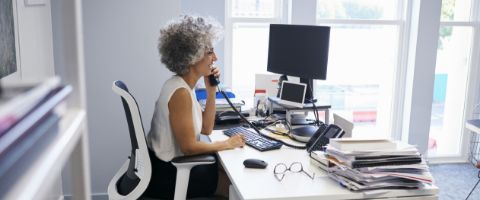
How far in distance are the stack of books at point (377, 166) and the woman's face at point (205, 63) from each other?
90 centimetres

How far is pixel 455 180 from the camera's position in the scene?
157 inches

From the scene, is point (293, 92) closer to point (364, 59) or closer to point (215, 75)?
point (215, 75)

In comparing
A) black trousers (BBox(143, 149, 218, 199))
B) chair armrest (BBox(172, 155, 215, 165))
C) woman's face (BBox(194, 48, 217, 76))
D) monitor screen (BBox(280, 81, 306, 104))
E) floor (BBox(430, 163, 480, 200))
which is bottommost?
floor (BBox(430, 163, 480, 200))

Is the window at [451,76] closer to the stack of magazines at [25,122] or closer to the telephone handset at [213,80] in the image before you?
the telephone handset at [213,80]

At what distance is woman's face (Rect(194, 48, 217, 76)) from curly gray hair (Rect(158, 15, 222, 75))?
27 mm

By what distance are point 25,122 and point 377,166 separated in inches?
58.6

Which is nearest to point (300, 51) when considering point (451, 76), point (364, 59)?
point (364, 59)

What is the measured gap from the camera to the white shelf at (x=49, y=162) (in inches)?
17.4

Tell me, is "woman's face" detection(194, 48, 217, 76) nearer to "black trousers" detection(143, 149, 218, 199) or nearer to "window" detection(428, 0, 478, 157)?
"black trousers" detection(143, 149, 218, 199)

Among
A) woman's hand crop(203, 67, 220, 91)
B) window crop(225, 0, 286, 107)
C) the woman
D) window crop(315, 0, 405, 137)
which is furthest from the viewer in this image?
window crop(315, 0, 405, 137)

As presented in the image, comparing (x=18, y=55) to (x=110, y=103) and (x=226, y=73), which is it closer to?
(x=110, y=103)

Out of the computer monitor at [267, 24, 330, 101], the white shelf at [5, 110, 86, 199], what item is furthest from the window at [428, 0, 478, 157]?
the white shelf at [5, 110, 86, 199]

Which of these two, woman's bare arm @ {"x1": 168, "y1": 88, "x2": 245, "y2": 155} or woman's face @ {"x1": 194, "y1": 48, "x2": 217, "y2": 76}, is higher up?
woman's face @ {"x1": 194, "y1": 48, "x2": 217, "y2": 76}

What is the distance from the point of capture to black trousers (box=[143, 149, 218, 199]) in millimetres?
2164
